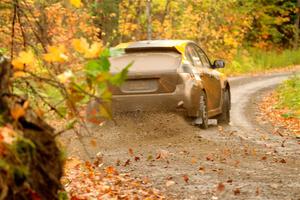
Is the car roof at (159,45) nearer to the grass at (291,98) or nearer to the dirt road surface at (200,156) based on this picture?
the dirt road surface at (200,156)

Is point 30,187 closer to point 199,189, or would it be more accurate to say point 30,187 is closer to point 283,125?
point 199,189

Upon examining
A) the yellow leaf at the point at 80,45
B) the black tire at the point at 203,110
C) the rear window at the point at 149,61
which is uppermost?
the yellow leaf at the point at 80,45

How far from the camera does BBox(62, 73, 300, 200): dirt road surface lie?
26.2 feet

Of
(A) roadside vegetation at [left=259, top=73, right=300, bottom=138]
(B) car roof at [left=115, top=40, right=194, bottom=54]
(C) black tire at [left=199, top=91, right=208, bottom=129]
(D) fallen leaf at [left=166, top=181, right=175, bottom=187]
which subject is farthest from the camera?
(A) roadside vegetation at [left=259, top=73, right=300, bottom=138]

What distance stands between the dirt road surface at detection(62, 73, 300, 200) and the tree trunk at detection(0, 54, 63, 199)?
1.86 m

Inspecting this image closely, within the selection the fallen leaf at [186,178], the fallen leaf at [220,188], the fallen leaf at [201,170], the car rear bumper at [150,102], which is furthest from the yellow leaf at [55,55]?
the car rear bumper at [150,102]

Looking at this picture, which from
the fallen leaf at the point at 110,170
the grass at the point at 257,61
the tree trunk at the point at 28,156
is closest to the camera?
the tree trunk at the point at 28,156

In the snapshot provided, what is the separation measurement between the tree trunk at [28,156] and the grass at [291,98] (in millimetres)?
14011

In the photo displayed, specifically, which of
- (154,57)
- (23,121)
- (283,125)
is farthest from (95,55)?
(283,125)

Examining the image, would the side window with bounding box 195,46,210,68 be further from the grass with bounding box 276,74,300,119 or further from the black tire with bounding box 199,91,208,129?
the grass with bounding box 276,74,300,119

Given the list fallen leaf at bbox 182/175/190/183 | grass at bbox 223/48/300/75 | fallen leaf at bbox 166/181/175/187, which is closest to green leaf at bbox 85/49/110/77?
fallen leaf at bbox 166/181/175/187

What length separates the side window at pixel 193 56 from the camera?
13591mm

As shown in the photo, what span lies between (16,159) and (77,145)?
26.8ft

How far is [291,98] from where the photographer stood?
70.7ft
